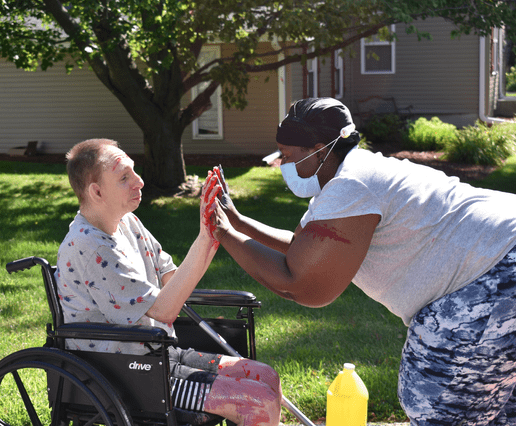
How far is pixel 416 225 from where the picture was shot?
222 cm

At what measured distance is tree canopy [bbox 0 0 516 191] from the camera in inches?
350

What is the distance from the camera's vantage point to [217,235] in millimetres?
2535

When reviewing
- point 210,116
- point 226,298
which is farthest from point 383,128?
point 226,298

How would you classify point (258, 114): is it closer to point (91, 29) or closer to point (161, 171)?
point (161, 171)

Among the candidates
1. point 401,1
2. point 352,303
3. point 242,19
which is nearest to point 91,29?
point 242,19

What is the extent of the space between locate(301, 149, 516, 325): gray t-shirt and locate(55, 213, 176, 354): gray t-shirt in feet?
2.86

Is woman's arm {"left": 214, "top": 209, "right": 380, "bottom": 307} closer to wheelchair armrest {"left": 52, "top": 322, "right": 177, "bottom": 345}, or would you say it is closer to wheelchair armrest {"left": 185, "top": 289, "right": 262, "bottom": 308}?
wheelchair armrest {"left": 52, "top": 322, "right": 177, "bottom": 345}

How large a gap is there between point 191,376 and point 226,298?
484 mm

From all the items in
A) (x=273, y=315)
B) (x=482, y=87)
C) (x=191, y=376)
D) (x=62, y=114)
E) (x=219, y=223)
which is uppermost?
(x=482, y=87)

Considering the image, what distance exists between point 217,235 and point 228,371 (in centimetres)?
72

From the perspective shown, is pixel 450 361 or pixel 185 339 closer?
pixel 450 361

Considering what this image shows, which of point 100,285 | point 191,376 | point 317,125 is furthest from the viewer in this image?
point 191,376

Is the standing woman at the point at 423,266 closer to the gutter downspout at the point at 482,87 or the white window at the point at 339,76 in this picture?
the white window at the point at 339,76

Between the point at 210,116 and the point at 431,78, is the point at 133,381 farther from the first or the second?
the point at 431,78
